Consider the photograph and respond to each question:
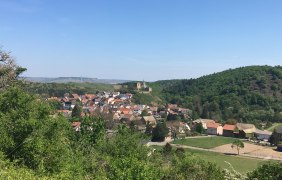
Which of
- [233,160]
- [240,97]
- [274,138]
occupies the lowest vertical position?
[233,160]

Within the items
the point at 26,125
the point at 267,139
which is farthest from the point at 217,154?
the point at 26,125

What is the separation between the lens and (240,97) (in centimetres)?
13038

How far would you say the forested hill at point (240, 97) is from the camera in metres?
114

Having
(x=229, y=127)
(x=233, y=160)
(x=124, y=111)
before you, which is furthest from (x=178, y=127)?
(x=233, y=160)

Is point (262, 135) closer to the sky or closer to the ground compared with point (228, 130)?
closer to the ground

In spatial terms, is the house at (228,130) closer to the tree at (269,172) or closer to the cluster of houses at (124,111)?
the cluster of houses at (124,111)

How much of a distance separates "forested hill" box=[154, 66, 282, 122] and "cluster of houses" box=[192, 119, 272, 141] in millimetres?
12147

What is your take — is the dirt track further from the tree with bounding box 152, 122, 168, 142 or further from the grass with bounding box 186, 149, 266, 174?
the tree with bounding box 152, 122, 168, 142

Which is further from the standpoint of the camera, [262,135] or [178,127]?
[178,127]

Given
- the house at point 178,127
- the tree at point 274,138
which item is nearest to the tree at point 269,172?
the tree at point 274,138

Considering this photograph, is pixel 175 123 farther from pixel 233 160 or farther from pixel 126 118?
pixel 233 160

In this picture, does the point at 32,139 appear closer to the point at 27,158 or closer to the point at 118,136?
the point at 27,158

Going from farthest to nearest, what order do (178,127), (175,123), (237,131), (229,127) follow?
(229,127)
(175,123)
(237,131)
(178,127)

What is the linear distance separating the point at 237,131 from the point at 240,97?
38.1 meters
